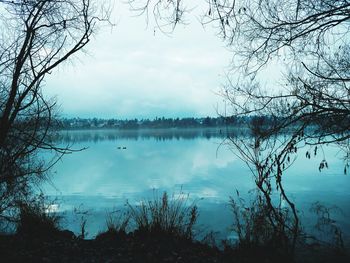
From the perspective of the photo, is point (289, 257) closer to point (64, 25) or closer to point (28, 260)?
point (28, 260)

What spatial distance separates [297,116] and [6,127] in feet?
13.9

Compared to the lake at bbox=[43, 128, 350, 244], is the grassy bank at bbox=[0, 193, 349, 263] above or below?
above

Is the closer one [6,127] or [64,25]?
[6,127]

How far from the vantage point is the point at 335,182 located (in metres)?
17.0

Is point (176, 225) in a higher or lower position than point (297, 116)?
lower

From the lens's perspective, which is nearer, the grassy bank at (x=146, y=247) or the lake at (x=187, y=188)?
the grassy bank at (x=146, y=247)

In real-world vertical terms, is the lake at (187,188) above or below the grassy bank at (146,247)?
below

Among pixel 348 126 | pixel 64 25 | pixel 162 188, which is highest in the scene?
pixel 64 25

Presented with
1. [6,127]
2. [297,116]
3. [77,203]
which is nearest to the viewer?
[6,127]

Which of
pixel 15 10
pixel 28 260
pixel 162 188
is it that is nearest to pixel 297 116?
pixel 15 10

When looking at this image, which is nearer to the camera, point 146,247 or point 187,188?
point 146,247

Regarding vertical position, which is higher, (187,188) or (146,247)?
(146,247)

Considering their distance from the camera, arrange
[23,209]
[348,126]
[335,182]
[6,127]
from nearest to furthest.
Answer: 1. [6,127]
2. [348,126]
3. [23,209]
4. [335,182]

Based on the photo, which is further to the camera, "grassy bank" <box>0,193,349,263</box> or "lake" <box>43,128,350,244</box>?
"lake" <box>43,128,350,244</box>
